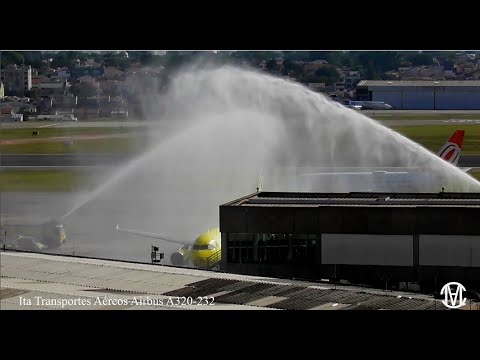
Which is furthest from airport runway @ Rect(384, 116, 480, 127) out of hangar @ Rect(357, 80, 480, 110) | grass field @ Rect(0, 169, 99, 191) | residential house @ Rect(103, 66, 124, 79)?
grass field @ Rect(0, 169, 99, 191)

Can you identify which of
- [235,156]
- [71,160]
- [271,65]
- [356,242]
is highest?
[271,65]

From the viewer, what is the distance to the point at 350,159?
403 feet

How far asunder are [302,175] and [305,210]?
53171 millimetres

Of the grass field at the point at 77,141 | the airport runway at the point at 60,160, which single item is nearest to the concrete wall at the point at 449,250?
the airport runway at the point at 60,160

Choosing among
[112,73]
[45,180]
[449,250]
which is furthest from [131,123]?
[449,250]

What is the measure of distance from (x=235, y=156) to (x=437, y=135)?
41.7m

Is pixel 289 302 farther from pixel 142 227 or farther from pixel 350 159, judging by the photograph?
pixel 350 159

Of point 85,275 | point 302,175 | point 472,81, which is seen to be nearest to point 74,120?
point 302,175

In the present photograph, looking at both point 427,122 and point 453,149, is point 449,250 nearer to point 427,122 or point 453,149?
point 453,149

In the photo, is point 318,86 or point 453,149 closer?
point 453,149

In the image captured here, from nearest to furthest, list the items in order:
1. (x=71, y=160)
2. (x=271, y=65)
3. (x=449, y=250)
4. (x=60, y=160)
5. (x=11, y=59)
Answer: (x=449, y=250) → (x=60, y=160) → (x=71, y=160) → (x=11, y=59) → (x=271, y=65)

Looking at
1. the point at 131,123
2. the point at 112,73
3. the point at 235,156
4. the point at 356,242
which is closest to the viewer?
the point at 356,242

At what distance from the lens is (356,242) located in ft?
156

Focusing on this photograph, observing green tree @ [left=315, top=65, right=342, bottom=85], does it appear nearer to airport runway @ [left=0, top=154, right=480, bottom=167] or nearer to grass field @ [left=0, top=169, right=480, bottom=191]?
airport runway @ [left=0, top=154, right=480, bottom=167]
